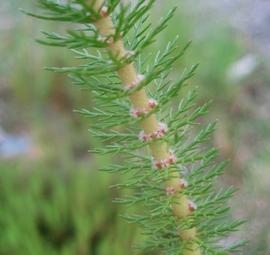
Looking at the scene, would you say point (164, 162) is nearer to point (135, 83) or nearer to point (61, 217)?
point (135, 83)

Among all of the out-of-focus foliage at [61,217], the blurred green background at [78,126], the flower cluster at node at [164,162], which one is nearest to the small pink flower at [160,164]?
the flower cluster at node at [164,162]

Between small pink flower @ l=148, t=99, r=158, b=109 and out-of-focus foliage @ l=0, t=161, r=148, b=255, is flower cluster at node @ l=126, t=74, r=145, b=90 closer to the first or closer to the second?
small pink flower @ l=148, t=99, r=158, b=109

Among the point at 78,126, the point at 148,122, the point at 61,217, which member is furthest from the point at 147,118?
the point at 78,126

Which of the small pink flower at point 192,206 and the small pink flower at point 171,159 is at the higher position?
the small pink flower at point 171,159

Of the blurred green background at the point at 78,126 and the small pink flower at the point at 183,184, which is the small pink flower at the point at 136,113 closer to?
the small pink flower at the point at 183,184

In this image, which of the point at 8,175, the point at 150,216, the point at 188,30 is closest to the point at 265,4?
the point at 188,30

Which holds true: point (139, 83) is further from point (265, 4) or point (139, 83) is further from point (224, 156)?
point (265, 4)
